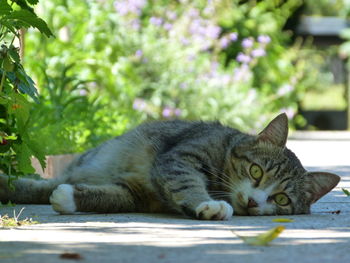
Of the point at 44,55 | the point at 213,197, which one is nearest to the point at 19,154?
the point at 213,197

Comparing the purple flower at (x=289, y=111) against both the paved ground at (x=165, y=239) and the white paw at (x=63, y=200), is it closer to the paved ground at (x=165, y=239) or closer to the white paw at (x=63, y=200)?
the paved ground at (x=165, y=239)

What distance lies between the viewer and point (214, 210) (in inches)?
157

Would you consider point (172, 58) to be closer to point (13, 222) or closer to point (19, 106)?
point (19, 106)

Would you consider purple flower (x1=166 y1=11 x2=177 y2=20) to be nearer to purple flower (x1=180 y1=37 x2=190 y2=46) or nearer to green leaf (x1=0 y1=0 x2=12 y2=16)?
purple flower (x1=180 y1=37 x2=190 y2=46)

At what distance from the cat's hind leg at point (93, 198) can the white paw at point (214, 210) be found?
67 cm

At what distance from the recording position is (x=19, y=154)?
428 centimetres

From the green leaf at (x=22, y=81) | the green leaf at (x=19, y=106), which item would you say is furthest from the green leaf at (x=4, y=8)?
the green leaf at (x=19, y=106)

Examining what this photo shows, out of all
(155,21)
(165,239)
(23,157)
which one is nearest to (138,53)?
(155,21)

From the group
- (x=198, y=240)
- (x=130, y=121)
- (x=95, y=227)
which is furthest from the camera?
(x=130, y=121)

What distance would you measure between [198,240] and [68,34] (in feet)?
23.8

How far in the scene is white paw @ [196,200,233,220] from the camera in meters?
3.99

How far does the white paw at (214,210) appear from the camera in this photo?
3.99 meters

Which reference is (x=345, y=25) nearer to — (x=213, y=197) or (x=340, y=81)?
(x=340, y=81)

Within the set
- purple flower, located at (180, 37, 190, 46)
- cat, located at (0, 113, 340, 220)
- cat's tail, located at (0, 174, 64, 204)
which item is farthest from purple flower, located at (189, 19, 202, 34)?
cat's tail, located at (0, 174, 64, 204)
